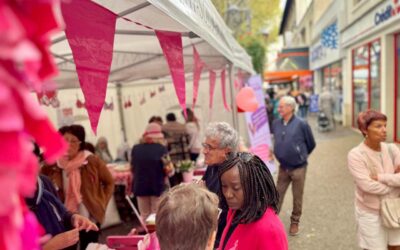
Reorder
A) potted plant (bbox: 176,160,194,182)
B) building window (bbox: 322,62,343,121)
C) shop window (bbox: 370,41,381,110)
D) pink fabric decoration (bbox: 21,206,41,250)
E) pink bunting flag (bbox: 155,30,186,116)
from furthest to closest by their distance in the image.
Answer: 1. building window (bbox: 322,62,343,121)
2. shop window (bbox: 370,41,381,110)
3. potted plant (bbox: 176,160,194,182)
4. pink bunting flag (bbox: 155,30,186,116)
5. pink fabric decoration (bbox: 21,206,41,250)

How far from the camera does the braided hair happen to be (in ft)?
6.66

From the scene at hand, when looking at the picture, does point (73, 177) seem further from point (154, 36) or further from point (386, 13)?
point (386, 13)

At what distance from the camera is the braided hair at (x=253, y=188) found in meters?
2.03

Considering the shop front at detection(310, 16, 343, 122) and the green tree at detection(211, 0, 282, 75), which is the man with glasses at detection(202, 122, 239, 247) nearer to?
the shop front at detection(310, 16, 343, 122)

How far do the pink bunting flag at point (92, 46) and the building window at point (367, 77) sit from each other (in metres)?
11.7

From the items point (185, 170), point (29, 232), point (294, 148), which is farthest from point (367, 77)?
point (29, 232)

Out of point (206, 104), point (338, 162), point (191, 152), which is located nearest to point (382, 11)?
point (338, 162)

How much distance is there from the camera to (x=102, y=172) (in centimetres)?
396

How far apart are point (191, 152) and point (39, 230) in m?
7.53

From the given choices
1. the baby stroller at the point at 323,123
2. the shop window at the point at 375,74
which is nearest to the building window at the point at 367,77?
the shop window at the point at 375,74

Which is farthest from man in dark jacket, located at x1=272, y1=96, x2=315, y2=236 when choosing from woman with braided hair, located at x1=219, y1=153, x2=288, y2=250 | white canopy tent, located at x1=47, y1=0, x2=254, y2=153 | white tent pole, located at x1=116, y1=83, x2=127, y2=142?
white tent pole, located at x1=116, y1=83, x2=127, y2=142

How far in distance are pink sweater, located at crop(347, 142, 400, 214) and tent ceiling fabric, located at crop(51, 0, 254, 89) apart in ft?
5.55

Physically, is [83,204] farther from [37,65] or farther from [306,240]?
[37,65]

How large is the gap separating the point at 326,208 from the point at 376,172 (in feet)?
10.7
